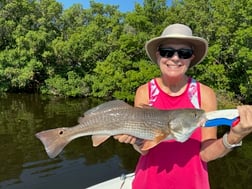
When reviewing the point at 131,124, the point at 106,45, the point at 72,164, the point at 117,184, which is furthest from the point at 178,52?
the point at 106,45

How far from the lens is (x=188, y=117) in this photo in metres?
2.66

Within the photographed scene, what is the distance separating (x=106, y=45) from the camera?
3359cm

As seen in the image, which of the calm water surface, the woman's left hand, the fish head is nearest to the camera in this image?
the woman's left hand

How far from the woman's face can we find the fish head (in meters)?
0.31

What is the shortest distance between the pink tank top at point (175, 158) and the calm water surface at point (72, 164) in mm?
10169

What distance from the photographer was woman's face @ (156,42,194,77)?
2.83m

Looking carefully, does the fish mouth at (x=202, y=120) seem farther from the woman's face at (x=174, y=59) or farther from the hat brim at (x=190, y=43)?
the hat brim at (x=190, y=43)

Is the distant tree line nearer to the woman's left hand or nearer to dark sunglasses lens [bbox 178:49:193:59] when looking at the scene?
dark sunglasses lens [bbox 178:49:193:59]

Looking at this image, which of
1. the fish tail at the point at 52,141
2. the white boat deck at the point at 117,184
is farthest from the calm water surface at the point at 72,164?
the fish tail at the point at 52,141

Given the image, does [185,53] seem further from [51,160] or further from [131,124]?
[51,160]

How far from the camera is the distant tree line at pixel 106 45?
26.6m

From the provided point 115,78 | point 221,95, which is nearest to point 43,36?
point 115,78

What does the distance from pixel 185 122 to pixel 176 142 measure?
0.68ft

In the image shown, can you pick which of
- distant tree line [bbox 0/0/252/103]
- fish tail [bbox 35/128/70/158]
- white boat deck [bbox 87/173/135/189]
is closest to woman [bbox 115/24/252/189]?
fish tail [bbox 35/128/70/158]
